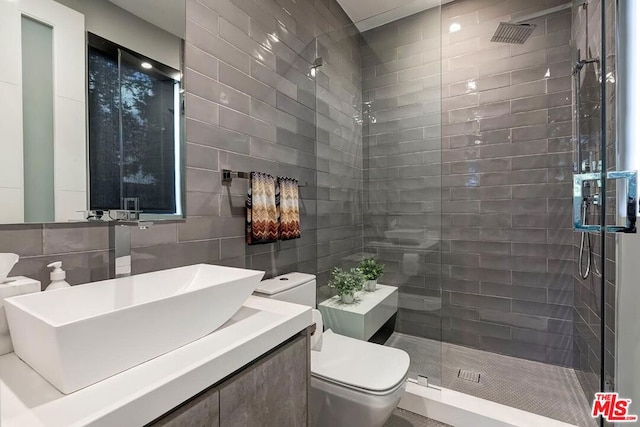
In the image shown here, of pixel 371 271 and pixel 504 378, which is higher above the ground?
pixel 371 271

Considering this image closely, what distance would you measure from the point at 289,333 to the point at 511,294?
226 cm

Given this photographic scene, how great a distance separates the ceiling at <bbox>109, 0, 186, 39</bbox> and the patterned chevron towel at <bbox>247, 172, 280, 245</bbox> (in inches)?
29.8

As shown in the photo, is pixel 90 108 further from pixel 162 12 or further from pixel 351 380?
pixel 351 380

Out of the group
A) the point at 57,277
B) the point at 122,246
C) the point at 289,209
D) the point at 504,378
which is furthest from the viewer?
the point at 504,378

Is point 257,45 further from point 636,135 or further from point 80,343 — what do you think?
point 636,135

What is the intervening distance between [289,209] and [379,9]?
198cm

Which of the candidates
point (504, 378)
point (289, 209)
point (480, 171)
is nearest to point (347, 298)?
point (289, 209)

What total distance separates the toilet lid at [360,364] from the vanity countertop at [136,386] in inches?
27.5

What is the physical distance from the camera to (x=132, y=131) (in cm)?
117

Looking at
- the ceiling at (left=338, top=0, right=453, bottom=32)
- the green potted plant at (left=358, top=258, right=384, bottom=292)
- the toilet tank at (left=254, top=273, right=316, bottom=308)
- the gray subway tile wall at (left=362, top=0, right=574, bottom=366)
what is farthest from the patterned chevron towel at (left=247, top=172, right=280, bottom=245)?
the ceiling at (left=338, top=0, right=453, bottom=32)

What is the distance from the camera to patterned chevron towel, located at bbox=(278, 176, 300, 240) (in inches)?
73.9

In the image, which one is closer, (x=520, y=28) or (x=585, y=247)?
(x=585, y=247)

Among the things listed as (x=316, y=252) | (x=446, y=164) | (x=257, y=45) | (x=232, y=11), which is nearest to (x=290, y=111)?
(x=257, y=45)

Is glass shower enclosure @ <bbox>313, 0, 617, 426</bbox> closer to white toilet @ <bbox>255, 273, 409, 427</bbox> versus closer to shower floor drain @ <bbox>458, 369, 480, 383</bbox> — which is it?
shower floor drain @ <bbox>458, 369, 480, 383</bbox>
